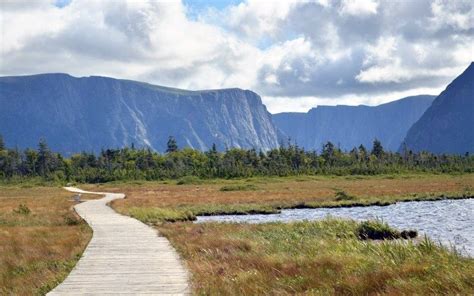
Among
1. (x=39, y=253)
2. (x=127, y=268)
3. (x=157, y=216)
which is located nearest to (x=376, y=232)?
(x=127, y=268)

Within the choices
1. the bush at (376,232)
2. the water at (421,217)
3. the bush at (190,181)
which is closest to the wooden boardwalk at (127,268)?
the bush at (376,232)

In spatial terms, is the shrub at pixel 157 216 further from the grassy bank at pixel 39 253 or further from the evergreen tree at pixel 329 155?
the evergreen tree at pixel 329 155

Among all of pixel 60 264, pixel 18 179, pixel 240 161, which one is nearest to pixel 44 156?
pixel 18 179

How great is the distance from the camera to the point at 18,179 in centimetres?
14588

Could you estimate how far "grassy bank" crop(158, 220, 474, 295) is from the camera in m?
14.1

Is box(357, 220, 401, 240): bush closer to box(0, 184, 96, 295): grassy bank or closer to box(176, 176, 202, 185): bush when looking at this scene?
box(0, 184, 96, 295): grassy bank

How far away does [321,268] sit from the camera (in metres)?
17.4

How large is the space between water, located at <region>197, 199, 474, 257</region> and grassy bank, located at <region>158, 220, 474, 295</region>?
8.97 metres

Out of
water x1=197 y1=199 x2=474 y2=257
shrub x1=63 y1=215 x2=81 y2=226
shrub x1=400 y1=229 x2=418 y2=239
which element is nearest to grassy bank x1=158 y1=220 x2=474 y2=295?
water x1=197 y1=199 x2=474 y2=257

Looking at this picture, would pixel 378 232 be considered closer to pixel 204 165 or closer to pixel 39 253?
pixel 39 253

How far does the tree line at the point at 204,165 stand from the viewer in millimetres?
145500

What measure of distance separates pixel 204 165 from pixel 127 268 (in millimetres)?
157304

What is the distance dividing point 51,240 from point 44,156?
153m

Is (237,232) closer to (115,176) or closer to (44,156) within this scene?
(115,176)
